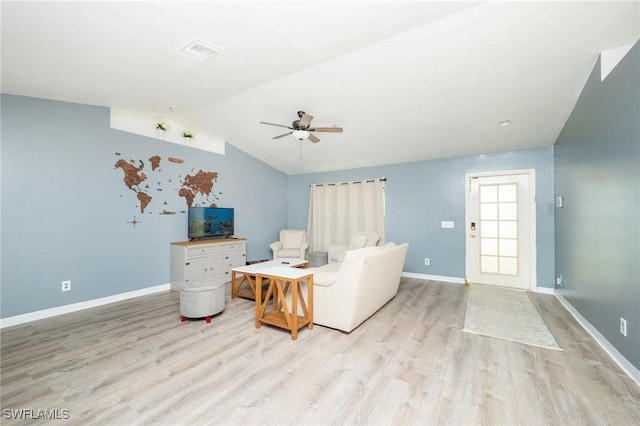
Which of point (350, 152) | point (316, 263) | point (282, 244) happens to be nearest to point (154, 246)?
point (282, 244)

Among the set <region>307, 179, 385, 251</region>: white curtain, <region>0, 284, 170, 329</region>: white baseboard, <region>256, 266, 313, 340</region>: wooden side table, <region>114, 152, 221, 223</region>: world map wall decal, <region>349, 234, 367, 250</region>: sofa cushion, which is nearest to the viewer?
<region>256, 266, 313, 340</region>: wooden side table

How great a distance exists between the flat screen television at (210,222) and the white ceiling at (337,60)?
1725mm

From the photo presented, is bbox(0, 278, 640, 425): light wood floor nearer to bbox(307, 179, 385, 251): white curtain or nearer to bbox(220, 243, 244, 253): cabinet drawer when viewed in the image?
bbox(220, 243, 244, 253): cabinet drawer

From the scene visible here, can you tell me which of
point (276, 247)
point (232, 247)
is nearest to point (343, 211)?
point (276, 247)

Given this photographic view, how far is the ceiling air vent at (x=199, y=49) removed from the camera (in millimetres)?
2260

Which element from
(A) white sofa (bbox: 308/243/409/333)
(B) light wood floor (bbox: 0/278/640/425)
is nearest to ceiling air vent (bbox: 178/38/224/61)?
(A) white sofa (bbox: 308/243/409/333)

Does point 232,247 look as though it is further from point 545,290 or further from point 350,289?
point 545,290

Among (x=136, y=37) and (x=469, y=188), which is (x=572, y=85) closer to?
(x=469, y=188)

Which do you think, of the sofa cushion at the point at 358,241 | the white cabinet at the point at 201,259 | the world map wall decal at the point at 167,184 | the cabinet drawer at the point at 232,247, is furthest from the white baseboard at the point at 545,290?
the world map wall decal at the point at 167,184

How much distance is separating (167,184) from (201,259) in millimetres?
1414

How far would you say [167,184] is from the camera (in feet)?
14.4

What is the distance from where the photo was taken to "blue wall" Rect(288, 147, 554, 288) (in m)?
4.18

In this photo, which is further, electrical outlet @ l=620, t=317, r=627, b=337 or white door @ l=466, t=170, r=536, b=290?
white door @ l=466, t=170, r=536, b=290

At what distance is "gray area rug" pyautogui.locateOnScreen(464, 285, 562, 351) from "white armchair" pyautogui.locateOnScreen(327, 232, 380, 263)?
1.94 metres
